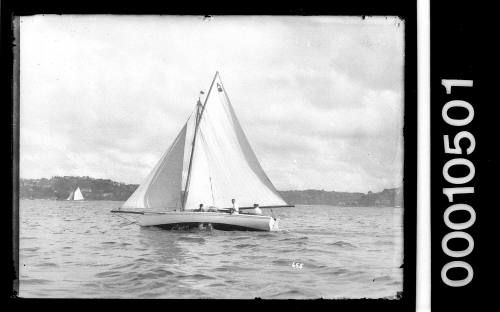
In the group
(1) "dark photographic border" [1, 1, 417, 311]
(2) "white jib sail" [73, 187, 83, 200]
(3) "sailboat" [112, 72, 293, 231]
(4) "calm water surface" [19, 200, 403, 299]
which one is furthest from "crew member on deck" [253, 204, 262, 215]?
(2) "white jib sail" [73, 187, 83, 200]

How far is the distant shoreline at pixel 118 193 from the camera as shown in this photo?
18.9 feet

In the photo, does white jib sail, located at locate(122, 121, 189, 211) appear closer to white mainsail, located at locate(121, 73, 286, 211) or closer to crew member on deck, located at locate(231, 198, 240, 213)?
white mainsail, located at locate(121, 73, 286, 211)

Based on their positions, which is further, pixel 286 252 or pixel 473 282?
pixel 286 252

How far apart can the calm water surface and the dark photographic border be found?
77 millimetres

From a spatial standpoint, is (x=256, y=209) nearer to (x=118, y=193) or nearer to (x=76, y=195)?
(x=118, y=193)

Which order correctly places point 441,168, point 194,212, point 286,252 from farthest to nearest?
point 194,212 < point 286,252 < point 441,168

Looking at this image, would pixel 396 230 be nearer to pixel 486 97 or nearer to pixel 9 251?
pixel 486 97

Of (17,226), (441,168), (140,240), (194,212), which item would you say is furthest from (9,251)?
(441,168)

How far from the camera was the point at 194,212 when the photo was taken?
7531mm

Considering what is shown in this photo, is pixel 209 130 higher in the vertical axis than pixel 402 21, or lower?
lower
